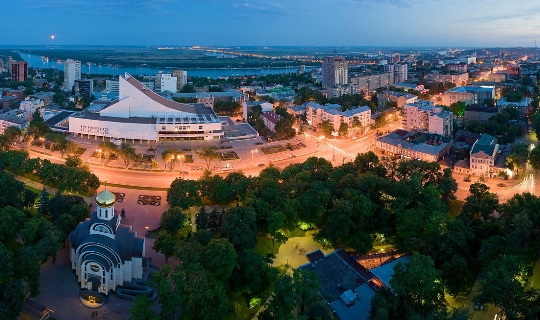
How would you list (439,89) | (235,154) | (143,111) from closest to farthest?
(235,154), (143,111), (439,89)

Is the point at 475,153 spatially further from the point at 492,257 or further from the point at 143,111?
the point at 143,111

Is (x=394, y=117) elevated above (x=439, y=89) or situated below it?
below

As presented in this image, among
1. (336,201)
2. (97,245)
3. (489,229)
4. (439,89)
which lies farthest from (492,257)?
(439,89)

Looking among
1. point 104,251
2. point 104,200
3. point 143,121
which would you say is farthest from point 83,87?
point 104,251

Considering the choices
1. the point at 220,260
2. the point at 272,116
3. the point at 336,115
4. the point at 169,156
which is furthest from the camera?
the point at 272,116

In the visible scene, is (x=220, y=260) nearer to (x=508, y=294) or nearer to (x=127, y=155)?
(x=508, y=294)

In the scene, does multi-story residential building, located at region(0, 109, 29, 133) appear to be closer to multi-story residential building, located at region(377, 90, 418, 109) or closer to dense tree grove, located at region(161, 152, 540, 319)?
dense tree grove, located at region(161, 152, 540, 319)
